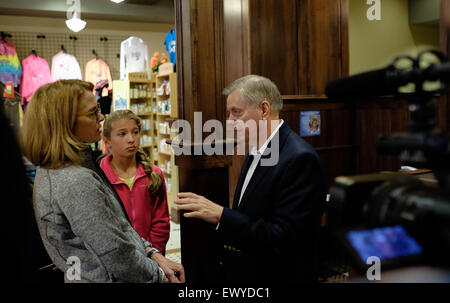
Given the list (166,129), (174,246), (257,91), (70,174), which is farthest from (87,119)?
(166,129)

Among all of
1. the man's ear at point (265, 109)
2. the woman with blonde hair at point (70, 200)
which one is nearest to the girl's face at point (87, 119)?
the woman with blonde hair at point (70, 200)

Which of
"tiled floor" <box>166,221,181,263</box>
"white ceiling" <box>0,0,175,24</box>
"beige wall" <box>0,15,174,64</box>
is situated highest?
"white ceiling" <box>0,0,175,24</box>

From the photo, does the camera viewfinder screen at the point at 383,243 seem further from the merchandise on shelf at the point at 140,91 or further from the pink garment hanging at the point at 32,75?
the pink garment hanging at the point at 32,75

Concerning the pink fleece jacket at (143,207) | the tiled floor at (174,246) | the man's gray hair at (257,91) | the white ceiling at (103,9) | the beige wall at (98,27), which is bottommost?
the tiled floor at (174,246)

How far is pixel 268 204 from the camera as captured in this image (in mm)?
1567

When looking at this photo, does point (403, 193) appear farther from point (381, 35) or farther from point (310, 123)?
point (381, 35)

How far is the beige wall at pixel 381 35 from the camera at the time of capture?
5.51 metres

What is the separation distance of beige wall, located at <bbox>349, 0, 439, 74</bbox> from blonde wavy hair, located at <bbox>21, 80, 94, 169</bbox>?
4.72 metres

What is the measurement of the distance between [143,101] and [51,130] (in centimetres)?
602

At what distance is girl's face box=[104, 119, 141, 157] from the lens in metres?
2.39

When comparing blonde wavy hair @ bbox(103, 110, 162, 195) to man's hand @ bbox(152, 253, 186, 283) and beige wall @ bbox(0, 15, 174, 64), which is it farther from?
beige wall @ bbox(0, 15, 174, 64)

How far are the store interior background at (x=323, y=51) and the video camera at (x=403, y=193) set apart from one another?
2.0 inches

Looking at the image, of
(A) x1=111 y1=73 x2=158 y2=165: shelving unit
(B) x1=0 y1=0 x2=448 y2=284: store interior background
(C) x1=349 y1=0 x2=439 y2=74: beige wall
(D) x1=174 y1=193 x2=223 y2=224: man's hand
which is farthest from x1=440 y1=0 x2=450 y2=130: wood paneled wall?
(A) x1=111 y1=73 x2=158 y2=165: shelving unit
